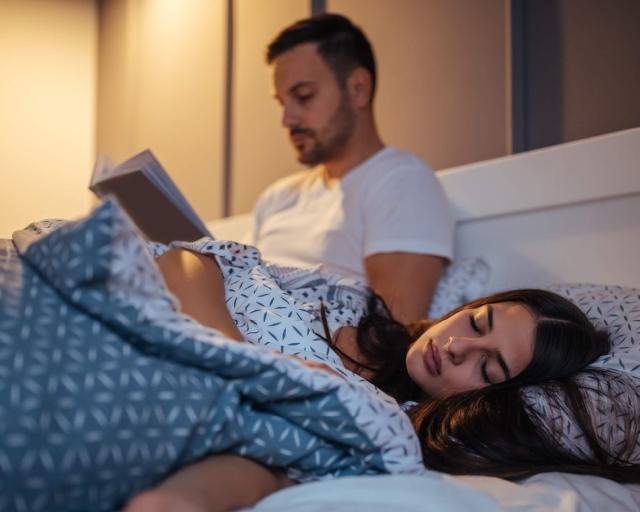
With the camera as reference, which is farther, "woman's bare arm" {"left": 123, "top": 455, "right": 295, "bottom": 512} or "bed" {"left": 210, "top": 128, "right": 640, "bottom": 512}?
"bed" {"left": 210, "top": 128, "right": 640, "bottom": 512}

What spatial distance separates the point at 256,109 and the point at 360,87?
0.75 metres

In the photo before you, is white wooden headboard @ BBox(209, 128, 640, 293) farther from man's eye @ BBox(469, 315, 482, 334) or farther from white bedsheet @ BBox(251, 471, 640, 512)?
white bedsheet @ BBox(251, 471, 640, 512)

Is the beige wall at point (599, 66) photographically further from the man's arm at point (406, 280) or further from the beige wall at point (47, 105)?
the beige wall at point (47, 105)

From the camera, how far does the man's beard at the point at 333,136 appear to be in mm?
1975

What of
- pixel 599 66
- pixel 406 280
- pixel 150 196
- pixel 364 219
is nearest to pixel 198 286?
pixel 150 196

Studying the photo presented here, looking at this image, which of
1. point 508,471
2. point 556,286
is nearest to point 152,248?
point 508,471

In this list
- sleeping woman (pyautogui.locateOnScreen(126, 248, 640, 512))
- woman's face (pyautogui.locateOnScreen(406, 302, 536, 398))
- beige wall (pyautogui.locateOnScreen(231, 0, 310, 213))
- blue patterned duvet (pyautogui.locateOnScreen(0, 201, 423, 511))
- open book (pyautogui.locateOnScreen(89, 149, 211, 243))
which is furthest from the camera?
beige wall (pyautogui.locateOnScreen(231, 0, 310, 213))

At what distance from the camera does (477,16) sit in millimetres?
1853

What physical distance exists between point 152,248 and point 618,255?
94 cm

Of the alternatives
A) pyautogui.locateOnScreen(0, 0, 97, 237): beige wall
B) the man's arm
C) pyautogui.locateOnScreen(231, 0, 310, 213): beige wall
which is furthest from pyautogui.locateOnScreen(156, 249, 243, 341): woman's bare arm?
pyautogui.locateOnScreen(0, 0, 97, 237): beige wall

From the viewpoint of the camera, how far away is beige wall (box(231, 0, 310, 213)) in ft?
8.50

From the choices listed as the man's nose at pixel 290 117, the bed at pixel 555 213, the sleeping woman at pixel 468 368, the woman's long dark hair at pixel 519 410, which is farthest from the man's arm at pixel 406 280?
the man's nose at pixel 290 117

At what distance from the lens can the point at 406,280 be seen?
1632 mm

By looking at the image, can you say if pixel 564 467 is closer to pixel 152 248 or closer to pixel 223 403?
pixel 223 403
